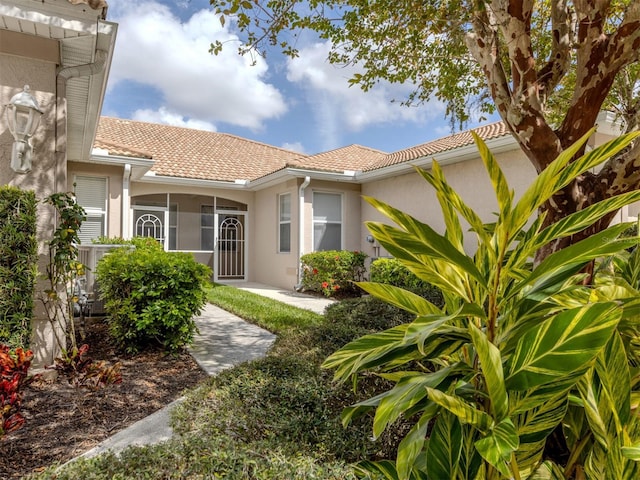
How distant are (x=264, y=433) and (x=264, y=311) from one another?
6.18 m

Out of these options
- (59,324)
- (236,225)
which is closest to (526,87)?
(59,324)

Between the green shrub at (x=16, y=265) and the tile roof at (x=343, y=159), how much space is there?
8.28 m

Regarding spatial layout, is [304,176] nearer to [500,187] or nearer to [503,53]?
[503,53]

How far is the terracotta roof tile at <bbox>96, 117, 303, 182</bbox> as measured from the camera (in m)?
14.0

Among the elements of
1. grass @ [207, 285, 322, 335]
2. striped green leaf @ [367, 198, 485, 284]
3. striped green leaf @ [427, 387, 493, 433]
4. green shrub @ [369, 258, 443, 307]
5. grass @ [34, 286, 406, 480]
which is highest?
striped green leaf @ [367, 198, 485, 284]

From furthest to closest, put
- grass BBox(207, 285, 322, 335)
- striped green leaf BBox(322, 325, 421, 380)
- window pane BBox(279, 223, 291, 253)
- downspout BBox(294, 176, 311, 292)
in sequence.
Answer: window pane BBox(279, 223, 291, 253) → downspout BBox(294, 176, 311, 292) → grass BBox(207, 285, 322, 335) → striped green leaf BBox(322, 325, 421, 380)

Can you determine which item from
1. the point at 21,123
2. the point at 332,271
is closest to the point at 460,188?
the point at 332,271

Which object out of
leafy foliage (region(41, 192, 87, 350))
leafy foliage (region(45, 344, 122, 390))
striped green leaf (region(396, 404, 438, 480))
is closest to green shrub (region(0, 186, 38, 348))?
leafy foliage (region(41, 192, 87, 350))

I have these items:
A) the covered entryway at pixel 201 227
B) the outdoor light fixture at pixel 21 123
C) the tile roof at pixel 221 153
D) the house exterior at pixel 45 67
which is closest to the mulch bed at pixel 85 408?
the house exterior at pixel 45 67

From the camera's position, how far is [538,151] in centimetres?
356

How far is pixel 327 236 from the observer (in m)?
13.2

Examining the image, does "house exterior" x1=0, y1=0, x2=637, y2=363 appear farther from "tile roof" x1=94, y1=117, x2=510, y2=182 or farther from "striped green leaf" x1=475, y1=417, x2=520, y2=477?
"striped green leaf" x1=475, y1=417, x2=520, y2=477

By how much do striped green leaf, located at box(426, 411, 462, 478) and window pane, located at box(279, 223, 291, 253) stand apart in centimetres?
1192

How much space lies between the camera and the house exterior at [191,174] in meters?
4.57
